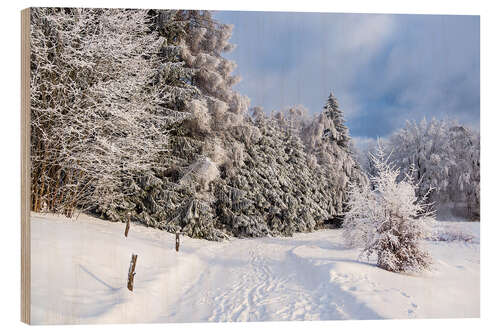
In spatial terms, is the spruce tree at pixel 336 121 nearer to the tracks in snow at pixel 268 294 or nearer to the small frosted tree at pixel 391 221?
the small frosted tree at pixel 391 221

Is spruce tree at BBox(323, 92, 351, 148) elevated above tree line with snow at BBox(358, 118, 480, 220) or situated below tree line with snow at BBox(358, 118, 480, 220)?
above

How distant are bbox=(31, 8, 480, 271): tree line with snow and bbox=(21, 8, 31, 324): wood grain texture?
16cm

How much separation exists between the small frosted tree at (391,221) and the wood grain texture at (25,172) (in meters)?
4.80

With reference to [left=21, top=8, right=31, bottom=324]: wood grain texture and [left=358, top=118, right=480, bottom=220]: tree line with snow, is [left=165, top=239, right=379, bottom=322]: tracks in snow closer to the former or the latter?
[left=21, top=8, right=31, bottom=324]: wood grain texture

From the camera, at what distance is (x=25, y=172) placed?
3949 millimetres

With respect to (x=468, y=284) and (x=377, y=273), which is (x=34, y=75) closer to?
(x=377, y=273)

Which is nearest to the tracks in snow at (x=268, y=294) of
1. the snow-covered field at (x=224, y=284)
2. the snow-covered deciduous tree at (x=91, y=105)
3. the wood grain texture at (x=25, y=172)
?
the snow-covered field at (x=224, y=284)

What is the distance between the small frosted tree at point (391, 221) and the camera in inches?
177

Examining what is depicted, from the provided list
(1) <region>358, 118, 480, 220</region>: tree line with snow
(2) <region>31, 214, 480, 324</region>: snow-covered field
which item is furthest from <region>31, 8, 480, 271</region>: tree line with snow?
(2) <region>31, 214, 480, 324</region>: snow-covered field

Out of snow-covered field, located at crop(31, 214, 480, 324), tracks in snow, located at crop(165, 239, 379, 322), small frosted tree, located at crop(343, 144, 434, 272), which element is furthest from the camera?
small frosted tree, located at crop(343, 144, 434, 272)

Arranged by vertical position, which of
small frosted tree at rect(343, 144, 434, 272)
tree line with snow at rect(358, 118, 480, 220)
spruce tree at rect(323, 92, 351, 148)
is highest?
spruce tree at rect(323, 92, 351, 148)

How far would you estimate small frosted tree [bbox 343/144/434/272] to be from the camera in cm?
450

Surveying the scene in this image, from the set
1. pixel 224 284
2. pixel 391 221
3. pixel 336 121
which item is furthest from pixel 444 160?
pixel 224 284

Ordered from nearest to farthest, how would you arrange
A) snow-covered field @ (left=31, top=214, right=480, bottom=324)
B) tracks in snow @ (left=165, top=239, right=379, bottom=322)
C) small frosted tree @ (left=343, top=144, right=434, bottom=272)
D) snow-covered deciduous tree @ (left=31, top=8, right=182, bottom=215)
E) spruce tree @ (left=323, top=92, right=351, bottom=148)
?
snow-covered field @ (left=31, top=214, right=480, bottom=324) < tracks in snow @ (left=165, top=239, right=379, bottom=322) < snow-covered deciduous tree @ (left=31, top=8, right=182, bottom=215) < small frosted tree @ (left=343, top=144, right=434, bottom=272) < spruce tree @ (left=323, top=92, right=351, bottom=148)
